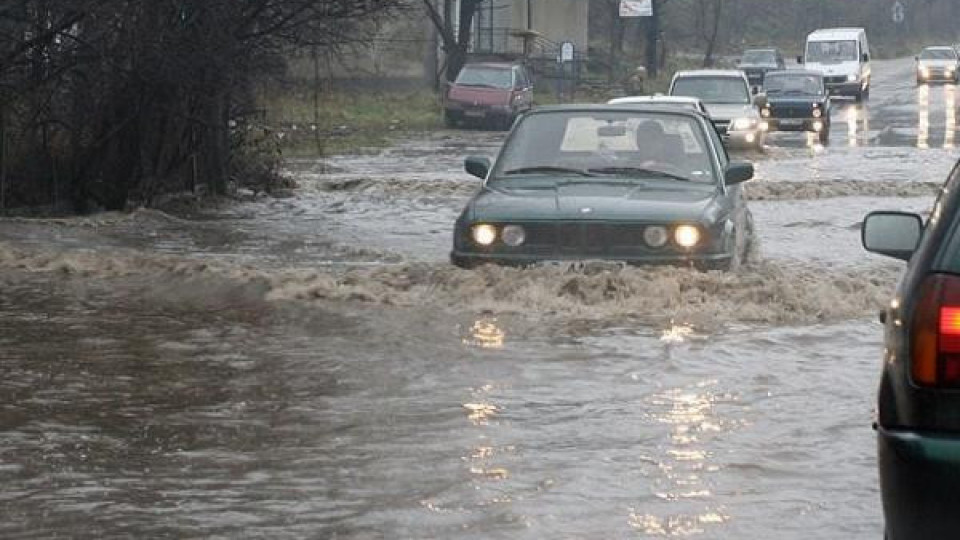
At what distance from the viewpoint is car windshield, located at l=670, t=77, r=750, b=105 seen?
31.1 meters

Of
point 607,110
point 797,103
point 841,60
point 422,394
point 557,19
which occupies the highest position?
point 557,19

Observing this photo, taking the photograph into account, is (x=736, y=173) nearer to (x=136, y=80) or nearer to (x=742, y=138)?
(x=136, y=80)

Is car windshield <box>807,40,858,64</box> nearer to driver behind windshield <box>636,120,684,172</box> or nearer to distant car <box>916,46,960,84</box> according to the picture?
distant car <box>916,46,960,84</box>

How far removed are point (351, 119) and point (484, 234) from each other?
109 feet

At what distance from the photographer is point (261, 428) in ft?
26.0

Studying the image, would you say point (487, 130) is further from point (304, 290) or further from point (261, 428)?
point (261, 428)

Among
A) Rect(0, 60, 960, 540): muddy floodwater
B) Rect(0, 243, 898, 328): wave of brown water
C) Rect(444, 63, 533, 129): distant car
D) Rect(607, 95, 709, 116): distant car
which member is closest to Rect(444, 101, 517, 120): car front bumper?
Rect(444, 63, 533, 129): distant car

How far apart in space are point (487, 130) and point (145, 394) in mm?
33748

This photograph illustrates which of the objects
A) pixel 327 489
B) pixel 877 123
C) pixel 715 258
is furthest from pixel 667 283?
pixel 877 123

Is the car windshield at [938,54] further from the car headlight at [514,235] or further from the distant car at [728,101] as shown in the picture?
the car headlight at [514,235]

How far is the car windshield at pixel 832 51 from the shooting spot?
57656 mm

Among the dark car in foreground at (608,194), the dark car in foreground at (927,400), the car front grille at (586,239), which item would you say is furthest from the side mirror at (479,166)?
the dark car in foreground at (927,400)

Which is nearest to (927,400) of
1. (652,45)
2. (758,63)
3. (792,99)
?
(792,99)

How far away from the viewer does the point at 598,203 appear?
36.0ft
